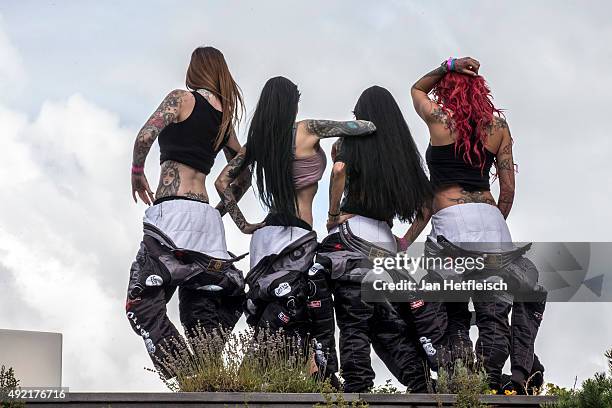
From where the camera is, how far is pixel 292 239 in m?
11.5

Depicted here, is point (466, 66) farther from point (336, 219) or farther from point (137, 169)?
point (137, 169)

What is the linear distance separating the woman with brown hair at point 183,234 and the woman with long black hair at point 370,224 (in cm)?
105

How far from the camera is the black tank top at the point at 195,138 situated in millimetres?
11742

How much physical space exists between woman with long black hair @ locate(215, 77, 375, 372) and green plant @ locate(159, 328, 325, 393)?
16.2 inches

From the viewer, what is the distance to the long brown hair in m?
12.1

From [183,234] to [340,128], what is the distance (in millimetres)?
1725

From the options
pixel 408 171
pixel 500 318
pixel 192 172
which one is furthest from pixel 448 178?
pixel 192 172

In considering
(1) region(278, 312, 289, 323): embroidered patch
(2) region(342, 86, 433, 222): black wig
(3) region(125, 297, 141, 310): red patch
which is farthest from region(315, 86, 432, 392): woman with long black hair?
(3) region(125, 297, 141, 310): red patch

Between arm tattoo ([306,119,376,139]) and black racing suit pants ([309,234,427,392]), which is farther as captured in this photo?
arm tattoo ([306,119,376,139])

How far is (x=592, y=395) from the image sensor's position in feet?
32.0

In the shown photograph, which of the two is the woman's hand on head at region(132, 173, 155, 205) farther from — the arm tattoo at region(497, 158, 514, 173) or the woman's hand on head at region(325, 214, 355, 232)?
the arm tattoo at region(497, 158, 514, 173)

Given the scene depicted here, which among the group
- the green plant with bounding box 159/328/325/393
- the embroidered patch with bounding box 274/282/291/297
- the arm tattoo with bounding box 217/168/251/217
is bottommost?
the green plant with bounding box 159/328/325/393

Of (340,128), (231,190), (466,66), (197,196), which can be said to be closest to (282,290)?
(231,190)

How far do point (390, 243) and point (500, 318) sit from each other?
1192 millimetres
